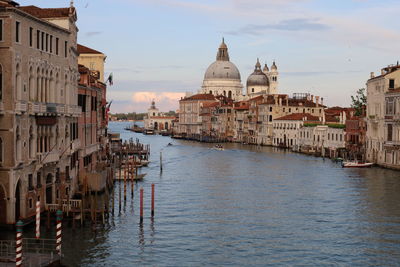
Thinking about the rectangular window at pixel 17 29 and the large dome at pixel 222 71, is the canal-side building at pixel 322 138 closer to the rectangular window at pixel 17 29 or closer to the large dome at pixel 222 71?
the rectangular window at pixel 17 29

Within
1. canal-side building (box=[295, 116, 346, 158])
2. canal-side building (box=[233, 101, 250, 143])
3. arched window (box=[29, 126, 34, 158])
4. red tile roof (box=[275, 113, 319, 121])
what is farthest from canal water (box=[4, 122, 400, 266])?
canal-side building (box=[233, 101, 250, 143])

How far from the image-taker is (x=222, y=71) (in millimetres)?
138875

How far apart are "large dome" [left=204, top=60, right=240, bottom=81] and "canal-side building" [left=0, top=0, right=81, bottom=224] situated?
113m

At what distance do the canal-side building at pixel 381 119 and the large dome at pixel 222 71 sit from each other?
88703mm

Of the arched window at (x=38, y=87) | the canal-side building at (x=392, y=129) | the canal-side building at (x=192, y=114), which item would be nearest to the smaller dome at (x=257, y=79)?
the canal-side building at (x=192, y=114)

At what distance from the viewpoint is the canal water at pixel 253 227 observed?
19094mm

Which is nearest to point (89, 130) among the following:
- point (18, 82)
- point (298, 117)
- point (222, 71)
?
point (18, 82)

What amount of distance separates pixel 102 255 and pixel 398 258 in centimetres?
839

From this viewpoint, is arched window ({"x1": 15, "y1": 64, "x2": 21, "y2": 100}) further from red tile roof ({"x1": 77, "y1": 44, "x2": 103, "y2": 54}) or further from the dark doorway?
red tile roof ({"x1": 77, "y1": 44, "x2": 103, "y2": 54})

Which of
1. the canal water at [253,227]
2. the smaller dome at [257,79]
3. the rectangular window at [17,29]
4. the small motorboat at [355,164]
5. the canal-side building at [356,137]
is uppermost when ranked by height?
the smaller dome at [257,79]

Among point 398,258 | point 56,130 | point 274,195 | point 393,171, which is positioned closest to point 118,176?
point 274,195

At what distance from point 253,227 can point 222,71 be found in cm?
11648

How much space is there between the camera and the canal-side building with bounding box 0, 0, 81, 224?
1941 centimetres

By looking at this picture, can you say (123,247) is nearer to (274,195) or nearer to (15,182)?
(15,182)
